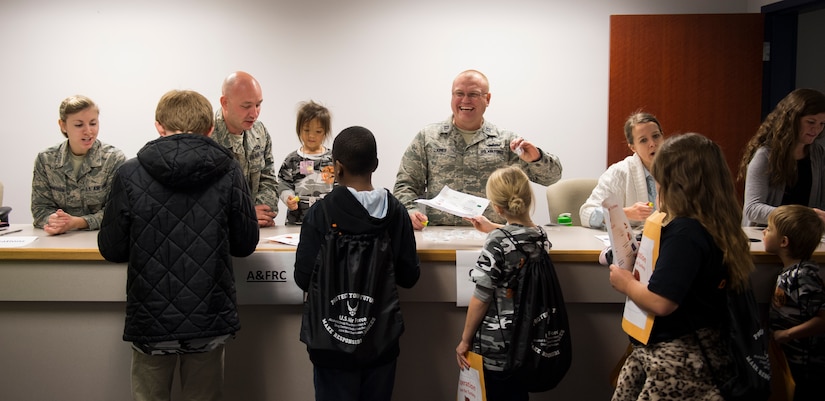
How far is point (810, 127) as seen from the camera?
3.07 metres

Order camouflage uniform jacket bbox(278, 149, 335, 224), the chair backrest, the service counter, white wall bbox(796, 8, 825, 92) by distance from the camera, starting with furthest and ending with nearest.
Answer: white wall bbox(796, 8, 825, 92)
the chair backrest
camouflage uniform jacket bbox(278, 149, 335, 224)
the service counter

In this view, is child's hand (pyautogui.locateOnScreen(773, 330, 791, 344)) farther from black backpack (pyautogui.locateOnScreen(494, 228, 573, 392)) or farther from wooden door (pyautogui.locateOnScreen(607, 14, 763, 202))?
→ wooden door (pyautogui.locateOnScreen(607, 14, 763, 202))

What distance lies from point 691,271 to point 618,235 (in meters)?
0.29

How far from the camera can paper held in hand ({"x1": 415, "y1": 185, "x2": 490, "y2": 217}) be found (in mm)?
2664

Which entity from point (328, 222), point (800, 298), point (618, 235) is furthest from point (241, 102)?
point (800, 298)

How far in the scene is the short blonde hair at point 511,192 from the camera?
7.39 ft

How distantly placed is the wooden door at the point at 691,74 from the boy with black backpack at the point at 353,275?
11.0 feet

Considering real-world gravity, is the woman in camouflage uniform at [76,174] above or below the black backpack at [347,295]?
above

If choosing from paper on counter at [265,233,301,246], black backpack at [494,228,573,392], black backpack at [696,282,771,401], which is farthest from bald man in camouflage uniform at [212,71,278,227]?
black backpack at [696,282,771,401]

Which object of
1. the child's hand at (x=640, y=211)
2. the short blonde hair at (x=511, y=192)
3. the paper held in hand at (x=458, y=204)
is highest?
the short blonde hair at (x=511, y=192)

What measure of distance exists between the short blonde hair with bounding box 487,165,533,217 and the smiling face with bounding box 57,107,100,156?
6.17 ft

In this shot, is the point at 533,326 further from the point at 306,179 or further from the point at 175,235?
the point at 306,179

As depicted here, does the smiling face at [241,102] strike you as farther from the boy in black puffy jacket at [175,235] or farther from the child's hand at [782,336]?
the child's hand at [782,336]

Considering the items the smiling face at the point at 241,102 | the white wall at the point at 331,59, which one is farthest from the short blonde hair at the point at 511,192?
the white wall at the point at 331,59
